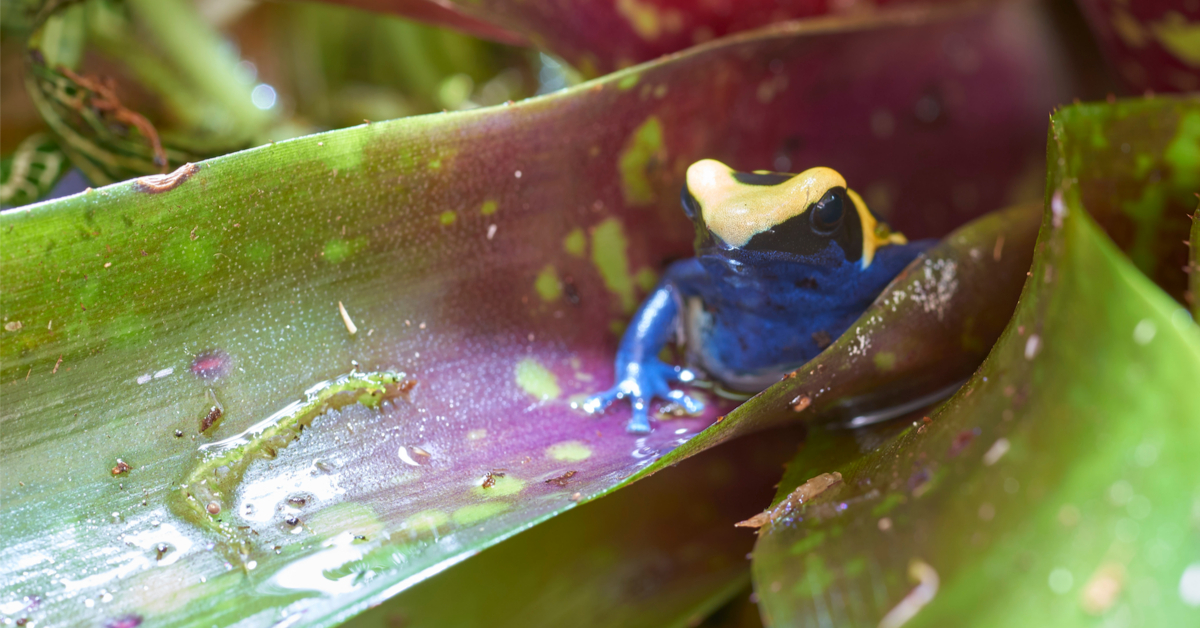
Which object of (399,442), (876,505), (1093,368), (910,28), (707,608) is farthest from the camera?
(910,28)

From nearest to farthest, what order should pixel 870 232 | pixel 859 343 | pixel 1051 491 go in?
pixel 1051 491 < pixel 859 343 < pixel 870 232

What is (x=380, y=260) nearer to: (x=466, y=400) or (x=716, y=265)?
(x=466, y=400)

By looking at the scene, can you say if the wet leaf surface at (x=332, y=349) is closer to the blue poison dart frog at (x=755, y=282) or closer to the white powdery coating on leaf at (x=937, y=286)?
the blue poison dart frog at (x=755, y=282)

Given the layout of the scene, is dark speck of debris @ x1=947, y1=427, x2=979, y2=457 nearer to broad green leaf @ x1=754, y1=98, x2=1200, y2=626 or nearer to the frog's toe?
broad green leaf @ x1=754, y1=98, x2=1200, y2=626

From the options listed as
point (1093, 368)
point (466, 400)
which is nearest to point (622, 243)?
point (466, 400)

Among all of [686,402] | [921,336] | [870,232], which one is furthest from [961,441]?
[870,232]

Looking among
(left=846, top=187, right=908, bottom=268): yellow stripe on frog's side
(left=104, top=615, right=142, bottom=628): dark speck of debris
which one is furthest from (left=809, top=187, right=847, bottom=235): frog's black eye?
(left=104, top=615, right=142, bottom=628): dark speck of debris

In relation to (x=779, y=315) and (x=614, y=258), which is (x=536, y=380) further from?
(x=779, y=315)

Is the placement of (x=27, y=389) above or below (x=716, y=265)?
above
